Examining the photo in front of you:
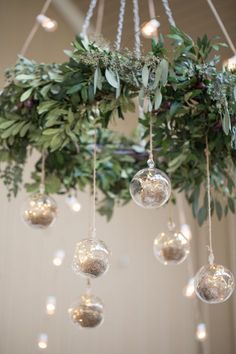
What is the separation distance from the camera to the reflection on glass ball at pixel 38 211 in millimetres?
2264

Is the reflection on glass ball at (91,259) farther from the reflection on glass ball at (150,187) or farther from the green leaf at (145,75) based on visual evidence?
the green leaf at (145,75)

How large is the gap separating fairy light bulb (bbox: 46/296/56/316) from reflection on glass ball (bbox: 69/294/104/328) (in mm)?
1864

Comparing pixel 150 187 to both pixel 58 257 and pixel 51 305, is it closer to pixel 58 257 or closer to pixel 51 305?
pixel 51 305

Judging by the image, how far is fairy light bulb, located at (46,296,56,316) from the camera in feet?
12.9

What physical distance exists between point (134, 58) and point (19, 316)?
2751 millimetres

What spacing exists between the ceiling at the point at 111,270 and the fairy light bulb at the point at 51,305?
4 centimetres

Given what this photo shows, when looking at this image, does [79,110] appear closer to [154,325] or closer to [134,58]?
[134,58]

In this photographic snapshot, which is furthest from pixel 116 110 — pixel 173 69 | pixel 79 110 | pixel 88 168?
pixel 88 168

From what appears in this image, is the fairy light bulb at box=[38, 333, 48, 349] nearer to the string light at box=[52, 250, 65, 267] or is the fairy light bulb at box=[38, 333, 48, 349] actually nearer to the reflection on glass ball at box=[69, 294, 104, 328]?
the string light at box=[52, 250, 65, 267]

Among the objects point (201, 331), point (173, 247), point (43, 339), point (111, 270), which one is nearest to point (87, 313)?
point (173, 247)

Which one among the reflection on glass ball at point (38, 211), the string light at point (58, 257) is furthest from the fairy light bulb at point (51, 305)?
the reflection on glass ball at point (38, 211)

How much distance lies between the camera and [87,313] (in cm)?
211

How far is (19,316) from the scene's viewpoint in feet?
12.8

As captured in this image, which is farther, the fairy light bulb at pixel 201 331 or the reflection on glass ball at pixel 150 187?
the fairy light bulb at pixel 201 331
